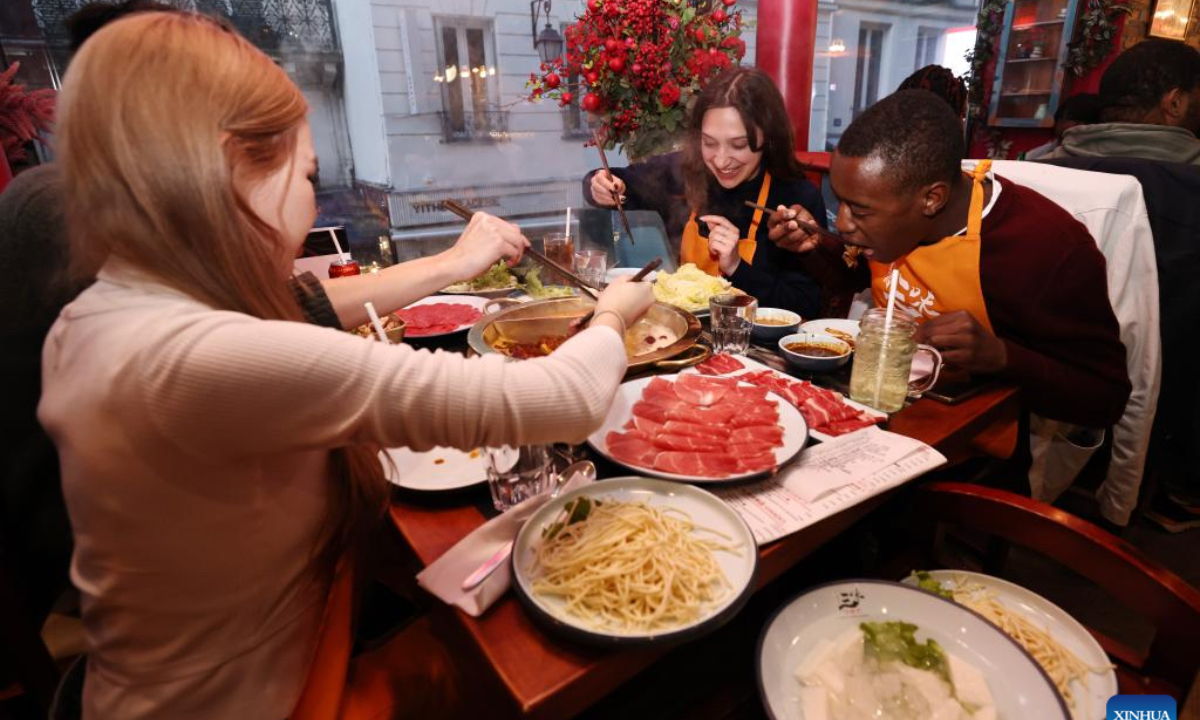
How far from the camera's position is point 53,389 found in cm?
85

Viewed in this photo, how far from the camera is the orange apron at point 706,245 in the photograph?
110 inches

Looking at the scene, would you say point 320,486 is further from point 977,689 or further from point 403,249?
point 403,249

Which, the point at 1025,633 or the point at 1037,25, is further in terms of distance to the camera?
the point at 1037,25

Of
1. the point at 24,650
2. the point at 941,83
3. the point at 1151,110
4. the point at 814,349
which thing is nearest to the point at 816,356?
the point at 814,349

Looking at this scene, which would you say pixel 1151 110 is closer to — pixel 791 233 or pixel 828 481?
pixel 791 233

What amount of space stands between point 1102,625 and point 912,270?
1.59 m

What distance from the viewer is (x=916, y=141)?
1753 mm

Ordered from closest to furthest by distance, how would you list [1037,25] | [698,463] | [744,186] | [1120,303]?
[698,463], [1120,303], [744,186], [1037,25]

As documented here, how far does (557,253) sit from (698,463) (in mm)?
1641

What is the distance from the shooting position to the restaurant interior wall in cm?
355

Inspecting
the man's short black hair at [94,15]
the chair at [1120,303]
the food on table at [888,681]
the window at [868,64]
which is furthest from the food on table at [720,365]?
the window at [868,64]

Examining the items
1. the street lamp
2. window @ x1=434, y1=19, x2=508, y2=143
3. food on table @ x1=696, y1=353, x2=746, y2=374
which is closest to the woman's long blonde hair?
food on table @ x1=696, y1=353, x2=746, y2=374

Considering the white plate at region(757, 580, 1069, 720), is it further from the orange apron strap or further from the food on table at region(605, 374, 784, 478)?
the orange apron strap

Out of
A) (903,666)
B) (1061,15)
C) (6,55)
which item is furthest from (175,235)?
(1061,15)
